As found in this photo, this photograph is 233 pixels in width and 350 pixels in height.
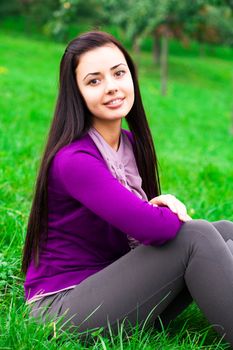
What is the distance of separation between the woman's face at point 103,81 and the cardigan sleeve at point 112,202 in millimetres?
279

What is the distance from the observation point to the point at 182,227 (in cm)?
251

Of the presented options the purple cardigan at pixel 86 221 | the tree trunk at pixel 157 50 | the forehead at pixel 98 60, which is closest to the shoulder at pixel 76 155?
the purple cardigan at pixel 86 221

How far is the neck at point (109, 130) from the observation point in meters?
2.74

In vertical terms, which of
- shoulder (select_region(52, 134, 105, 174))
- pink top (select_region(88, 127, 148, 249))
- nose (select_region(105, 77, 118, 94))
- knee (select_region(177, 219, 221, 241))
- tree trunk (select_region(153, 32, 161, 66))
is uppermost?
nose (select_region(105, 77, 118, 94))

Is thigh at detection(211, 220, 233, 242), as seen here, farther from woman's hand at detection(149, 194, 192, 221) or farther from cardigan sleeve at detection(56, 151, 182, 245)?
cardigan sleeve at detection(56, 151, 182, 245)

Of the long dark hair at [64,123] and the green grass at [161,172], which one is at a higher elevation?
the long dark hair at [64,123]

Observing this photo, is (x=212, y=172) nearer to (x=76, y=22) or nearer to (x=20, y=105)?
(x=20, y=105)

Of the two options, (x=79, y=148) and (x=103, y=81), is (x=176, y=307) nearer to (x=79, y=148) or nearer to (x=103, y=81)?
(x=79, y=148)

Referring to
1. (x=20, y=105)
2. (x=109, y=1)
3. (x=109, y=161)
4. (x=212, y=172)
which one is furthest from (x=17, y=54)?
(x=109, y=161)

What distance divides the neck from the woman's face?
52 millimetres

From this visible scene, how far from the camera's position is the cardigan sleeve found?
2.40 metres

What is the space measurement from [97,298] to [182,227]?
42 centimetres

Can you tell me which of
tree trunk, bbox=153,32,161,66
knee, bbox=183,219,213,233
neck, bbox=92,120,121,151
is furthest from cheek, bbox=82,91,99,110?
tree trunk, bbox=153,32,161,66

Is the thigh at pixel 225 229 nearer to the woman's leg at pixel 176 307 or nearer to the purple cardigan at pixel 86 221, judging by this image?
the woman's leg at pixel 176 307
